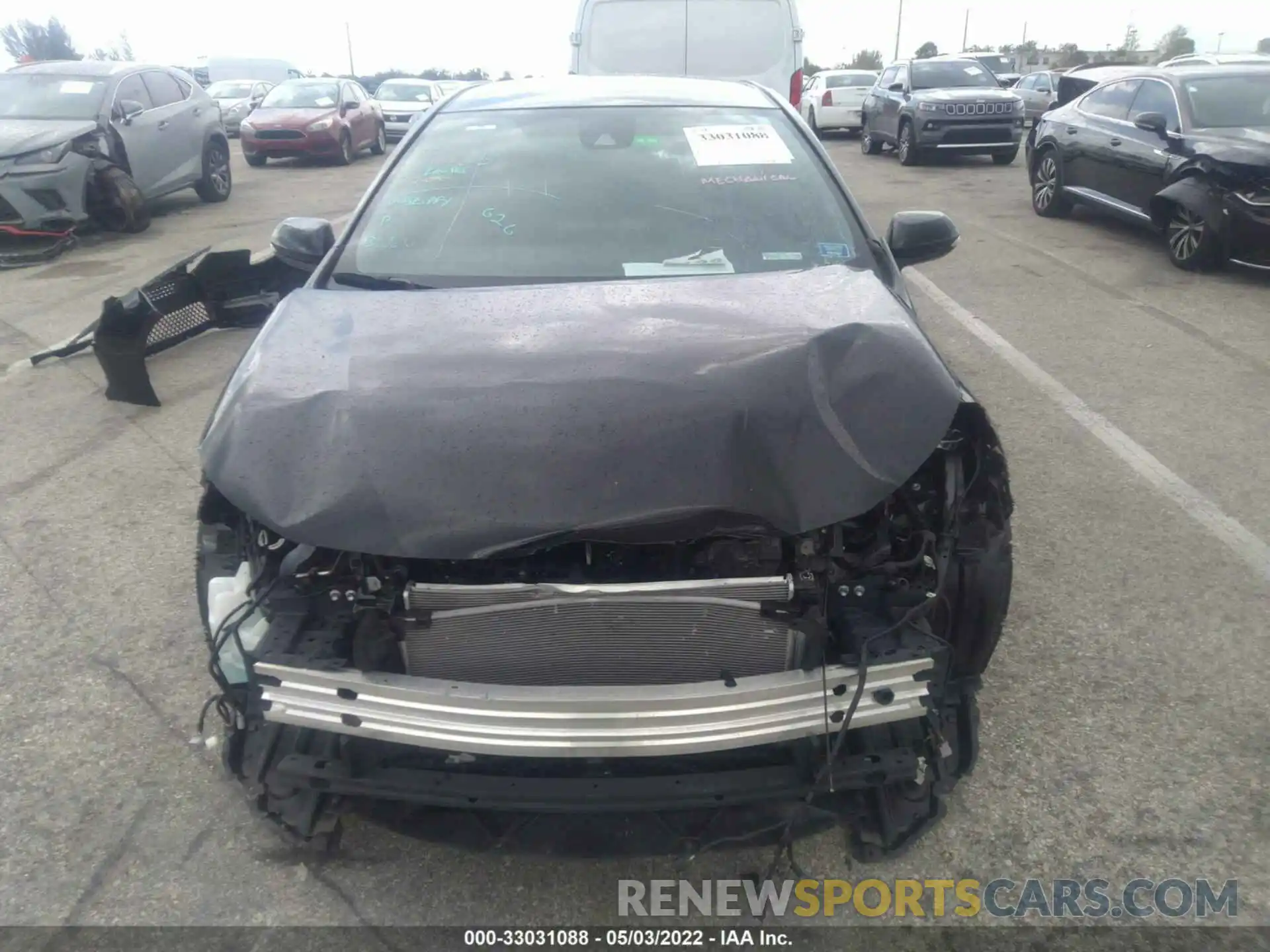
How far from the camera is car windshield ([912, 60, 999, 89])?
16172mm

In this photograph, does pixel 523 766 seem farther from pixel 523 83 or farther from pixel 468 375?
pixel 523 83

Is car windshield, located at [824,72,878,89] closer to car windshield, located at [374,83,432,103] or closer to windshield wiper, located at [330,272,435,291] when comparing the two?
car windshield, located at [374,83,432,103]

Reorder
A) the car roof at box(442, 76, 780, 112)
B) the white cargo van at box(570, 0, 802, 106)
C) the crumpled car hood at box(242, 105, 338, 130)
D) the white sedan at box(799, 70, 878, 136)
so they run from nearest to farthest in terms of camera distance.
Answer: the car roof at box(442, 76, 780, 112) → the white cargo van at box(570, 0, 802, 106) → the crumpled car hood at box(242, 105, 338, 130) → the white sedan at box(799, 70, 878, 136)

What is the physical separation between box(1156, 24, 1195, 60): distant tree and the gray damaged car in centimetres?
7306

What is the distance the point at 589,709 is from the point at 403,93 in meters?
22.8

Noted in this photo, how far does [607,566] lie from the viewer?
6.84ft

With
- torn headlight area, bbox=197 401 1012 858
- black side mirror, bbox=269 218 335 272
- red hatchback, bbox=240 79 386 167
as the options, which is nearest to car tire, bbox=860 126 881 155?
red hatchback, bbox=240 79 386 167

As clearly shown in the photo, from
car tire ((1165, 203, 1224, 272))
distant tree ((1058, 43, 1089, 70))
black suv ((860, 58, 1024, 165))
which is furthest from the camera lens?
distant tree ((1058, 43, 1089, 70))

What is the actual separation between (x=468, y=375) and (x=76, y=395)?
4554 millimetres

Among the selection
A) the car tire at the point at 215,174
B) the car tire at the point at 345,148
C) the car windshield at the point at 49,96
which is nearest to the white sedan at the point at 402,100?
the car tire at the point at 345,148

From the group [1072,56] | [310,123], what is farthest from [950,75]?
[1072,56]

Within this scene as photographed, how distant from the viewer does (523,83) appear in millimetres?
4227

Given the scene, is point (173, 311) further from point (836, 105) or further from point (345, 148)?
point (836, 105)

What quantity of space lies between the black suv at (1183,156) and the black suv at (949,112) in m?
5.04
